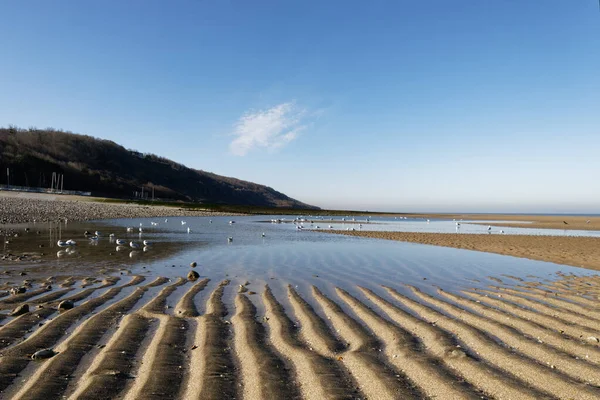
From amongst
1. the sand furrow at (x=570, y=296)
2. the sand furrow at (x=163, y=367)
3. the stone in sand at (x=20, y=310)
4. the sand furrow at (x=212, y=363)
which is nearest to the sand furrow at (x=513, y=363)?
the sand furrow at (x=212, y=363)

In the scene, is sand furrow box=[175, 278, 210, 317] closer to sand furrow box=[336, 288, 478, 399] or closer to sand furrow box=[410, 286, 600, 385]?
sand furrow box=[336, 288, 478, 399]

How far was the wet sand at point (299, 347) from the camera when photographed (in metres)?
4.24

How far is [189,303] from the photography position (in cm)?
827

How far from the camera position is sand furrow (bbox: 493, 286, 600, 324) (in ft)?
26.3

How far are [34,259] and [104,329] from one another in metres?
9.59

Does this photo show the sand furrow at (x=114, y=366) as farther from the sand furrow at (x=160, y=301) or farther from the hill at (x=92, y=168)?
the hill at (x=92, y=168)

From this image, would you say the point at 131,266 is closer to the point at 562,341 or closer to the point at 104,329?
the point at 104,329

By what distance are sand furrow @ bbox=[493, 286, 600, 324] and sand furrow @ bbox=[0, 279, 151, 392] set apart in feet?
30.3

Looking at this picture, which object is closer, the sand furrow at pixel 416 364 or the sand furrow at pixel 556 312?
the sand furrow at pixel 416 364

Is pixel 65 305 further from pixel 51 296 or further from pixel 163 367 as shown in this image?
pixel 163 367

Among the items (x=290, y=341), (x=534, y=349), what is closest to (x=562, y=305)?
(x=534, y=349)

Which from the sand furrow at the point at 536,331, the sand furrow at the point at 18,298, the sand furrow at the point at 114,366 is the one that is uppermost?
the sand furrow at the point at 18,298

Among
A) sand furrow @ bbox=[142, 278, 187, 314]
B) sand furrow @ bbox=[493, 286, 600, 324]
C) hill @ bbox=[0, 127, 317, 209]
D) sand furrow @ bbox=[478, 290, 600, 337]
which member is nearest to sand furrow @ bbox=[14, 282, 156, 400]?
sand furrow @ bbox=[142, 278, 187, 314]

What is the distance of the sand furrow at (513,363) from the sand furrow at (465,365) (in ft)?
0.56
